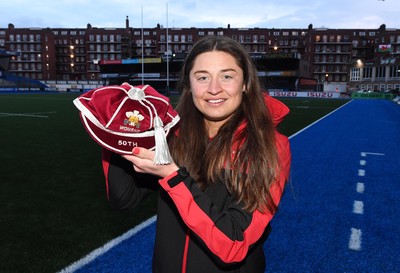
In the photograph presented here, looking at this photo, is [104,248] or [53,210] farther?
[53,210]

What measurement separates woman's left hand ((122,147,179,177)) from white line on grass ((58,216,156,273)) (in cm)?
229

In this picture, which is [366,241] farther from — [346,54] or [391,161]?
[346,54]

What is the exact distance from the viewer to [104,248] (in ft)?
11.9

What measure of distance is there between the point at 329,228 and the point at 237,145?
326cm

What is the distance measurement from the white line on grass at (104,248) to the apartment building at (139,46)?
288 ft

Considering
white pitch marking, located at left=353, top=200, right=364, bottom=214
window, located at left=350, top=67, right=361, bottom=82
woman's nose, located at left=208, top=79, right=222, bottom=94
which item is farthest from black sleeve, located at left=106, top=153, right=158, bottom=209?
window, located at left=350, top=67, right=361, bottom=82

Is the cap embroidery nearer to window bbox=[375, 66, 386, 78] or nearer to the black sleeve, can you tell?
the black sleeve

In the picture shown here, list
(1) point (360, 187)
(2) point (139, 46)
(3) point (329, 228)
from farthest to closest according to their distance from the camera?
1. (2) point (139, 46)
2. (1) point (360, 187)
3. (3) point (329, 228)

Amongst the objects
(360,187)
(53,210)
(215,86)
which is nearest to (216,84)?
(215,86)

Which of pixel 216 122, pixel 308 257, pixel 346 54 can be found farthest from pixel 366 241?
pixel 346 54

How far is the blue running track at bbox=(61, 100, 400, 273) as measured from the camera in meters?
3.45

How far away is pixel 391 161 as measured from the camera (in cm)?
833

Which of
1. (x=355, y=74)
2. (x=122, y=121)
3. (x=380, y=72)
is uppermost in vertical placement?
(x=380, y=72)

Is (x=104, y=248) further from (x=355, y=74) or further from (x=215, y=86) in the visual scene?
(x=355, y=74)
